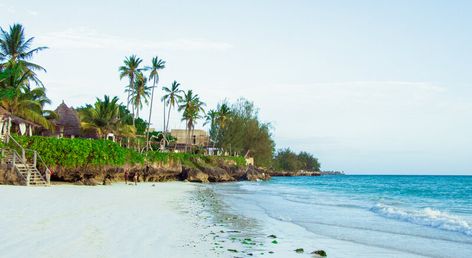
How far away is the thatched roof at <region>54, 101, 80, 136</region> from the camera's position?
46.2 metres

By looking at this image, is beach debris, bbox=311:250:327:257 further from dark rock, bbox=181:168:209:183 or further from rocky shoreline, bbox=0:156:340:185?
dark rock, bbox=181:168:209:183

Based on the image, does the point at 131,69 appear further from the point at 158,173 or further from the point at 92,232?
the point at 92,232

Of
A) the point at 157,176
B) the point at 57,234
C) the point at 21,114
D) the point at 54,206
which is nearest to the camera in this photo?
the point at 57,234

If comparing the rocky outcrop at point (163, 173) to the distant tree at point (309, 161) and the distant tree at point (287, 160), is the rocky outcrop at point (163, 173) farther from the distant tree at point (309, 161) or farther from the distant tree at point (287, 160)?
the distant tree at point (309, 161)

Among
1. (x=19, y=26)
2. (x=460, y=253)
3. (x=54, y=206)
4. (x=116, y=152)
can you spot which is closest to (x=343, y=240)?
(x=460, y=253)

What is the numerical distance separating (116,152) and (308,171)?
14722 cm

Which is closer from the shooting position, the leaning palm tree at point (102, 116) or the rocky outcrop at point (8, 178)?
the rocky outcrop at point (8, 178)

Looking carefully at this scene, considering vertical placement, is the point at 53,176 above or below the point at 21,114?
below

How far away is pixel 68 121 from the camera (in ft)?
153

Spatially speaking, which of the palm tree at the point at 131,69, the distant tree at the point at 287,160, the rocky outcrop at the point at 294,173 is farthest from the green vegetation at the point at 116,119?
the distant tree at the point at 287,160

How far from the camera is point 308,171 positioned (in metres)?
176

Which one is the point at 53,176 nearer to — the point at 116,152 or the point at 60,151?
the point at 60,151

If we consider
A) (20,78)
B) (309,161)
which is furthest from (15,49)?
(309,161)

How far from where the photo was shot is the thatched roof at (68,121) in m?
46.2
